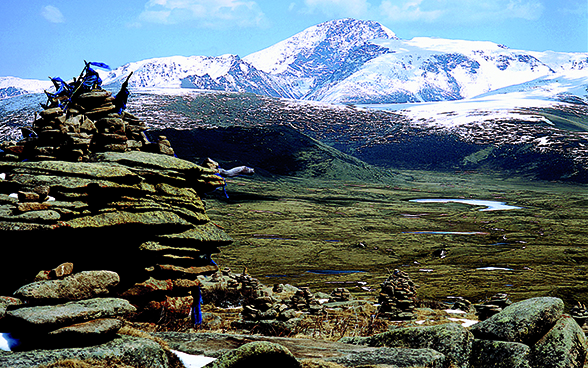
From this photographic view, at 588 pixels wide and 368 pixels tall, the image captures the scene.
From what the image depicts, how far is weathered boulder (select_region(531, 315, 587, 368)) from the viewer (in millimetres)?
12125

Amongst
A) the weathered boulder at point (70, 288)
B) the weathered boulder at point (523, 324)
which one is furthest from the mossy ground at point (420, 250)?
the weathered boulder at point (70, 288)

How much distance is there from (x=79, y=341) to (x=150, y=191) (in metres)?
10.9

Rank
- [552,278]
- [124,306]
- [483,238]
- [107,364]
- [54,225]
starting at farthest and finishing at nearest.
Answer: [483,238], [552,278], [54,225], [124,306], [107,364]

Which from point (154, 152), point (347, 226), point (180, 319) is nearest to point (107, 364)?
point (180, 319)

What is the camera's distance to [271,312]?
2420cm

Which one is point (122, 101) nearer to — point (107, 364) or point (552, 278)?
point (107, 364)

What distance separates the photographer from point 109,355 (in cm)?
955

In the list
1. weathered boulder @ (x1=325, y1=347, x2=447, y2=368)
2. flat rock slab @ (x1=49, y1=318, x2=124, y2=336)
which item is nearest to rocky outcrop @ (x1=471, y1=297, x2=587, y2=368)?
weathered boulder @ (x1=325, y1=347, x2=447, y2=368)

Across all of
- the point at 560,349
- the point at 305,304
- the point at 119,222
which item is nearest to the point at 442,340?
the point at 560,349

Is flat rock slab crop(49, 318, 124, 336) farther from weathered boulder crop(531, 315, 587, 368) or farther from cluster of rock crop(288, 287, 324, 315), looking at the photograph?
cluster of rock crop(288, 287, 324, 315)

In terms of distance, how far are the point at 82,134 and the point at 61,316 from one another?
489 inches

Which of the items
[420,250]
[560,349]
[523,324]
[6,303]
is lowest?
[420,250]

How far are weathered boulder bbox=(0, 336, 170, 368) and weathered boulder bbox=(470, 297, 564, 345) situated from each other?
29.2 ft

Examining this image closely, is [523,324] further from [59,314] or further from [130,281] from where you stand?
[130,281]
